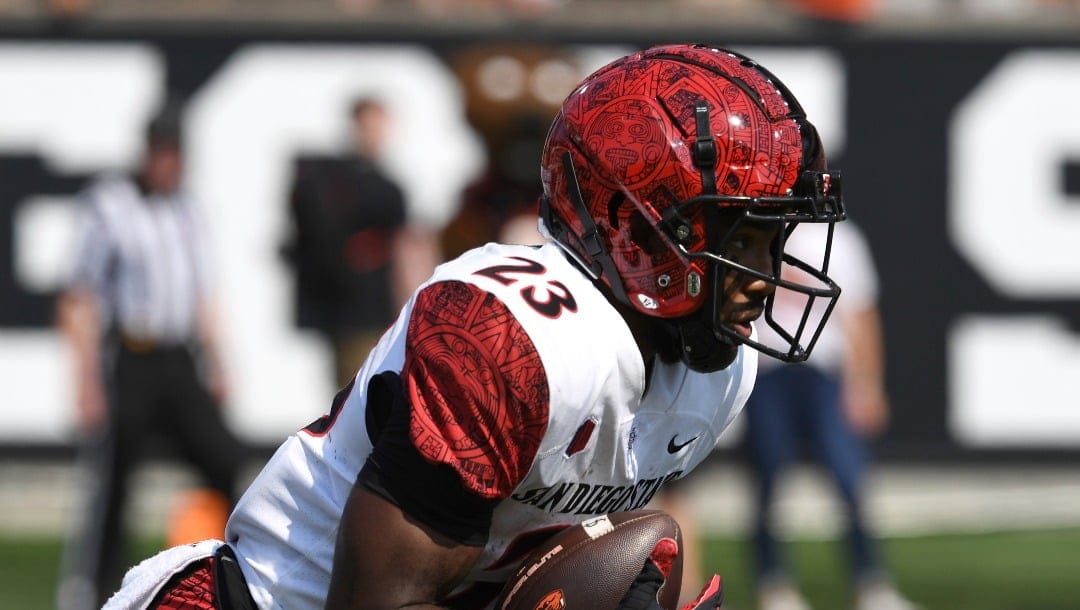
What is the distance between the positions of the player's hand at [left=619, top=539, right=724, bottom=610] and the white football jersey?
0.14 m

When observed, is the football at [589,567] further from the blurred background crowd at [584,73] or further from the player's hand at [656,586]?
the blurred background crowd at [584,73]

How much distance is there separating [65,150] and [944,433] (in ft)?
15.5

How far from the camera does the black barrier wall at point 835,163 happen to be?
8.66 metres

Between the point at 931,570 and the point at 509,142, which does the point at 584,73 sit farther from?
the point at 509,142

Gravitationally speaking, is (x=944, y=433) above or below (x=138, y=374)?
below

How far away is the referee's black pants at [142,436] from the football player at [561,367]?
11.7 ft

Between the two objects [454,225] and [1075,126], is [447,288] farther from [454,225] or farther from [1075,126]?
[1075,126]

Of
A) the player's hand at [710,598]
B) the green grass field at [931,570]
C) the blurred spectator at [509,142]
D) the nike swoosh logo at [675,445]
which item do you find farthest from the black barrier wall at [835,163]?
the player's hand at [710,598]

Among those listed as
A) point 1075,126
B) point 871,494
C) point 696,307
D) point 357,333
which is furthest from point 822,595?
point 696,307

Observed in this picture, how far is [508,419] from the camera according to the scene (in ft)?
7.20

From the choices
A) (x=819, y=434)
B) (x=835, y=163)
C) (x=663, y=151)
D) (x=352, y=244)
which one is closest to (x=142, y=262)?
(x=352, y=244)

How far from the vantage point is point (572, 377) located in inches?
87.7

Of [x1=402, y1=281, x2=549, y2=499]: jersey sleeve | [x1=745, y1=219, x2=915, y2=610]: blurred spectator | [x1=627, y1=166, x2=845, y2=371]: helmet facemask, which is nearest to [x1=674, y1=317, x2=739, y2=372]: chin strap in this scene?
[x1=627, y1=166, x2=845, y2=371]: helmet facemask

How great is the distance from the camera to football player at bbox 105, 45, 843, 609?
7.23 feet
